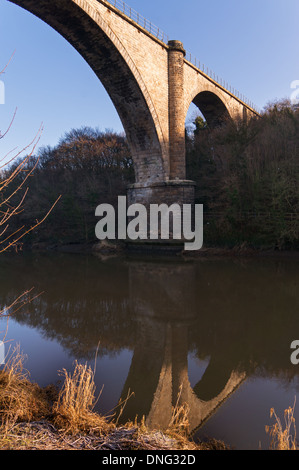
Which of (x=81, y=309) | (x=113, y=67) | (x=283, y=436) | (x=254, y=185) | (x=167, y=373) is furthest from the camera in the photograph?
(x=113, y=67)

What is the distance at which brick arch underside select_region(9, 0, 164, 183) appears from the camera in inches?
443

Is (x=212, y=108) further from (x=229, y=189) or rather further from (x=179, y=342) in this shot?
(x=179, y=342)

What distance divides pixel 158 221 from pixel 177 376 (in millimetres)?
12061

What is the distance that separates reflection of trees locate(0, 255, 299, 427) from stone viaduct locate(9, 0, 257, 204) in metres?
6.91

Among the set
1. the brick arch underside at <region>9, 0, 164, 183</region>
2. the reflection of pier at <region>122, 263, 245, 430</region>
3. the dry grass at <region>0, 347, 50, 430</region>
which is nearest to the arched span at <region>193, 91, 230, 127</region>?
the brick arch underside at <region>9, 0, 164, 183</region>

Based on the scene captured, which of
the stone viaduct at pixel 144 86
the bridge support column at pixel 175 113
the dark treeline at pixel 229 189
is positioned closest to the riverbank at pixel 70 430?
the dark treeline at pixel 229 189

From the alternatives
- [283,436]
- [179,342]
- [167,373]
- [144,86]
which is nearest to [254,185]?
[144,86]

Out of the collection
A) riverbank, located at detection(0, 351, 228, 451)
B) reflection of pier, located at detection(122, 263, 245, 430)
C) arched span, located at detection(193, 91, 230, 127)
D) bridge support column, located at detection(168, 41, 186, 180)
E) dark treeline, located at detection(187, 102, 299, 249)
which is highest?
arched span, located at detection(193, 91, 230, 127)

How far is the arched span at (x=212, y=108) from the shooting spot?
22.0 m

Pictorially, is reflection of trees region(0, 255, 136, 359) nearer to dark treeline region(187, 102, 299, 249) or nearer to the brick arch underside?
dark treeline region(187, 102, 299, 249)

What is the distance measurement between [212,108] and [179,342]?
22.0 m

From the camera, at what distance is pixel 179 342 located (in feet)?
14.4
